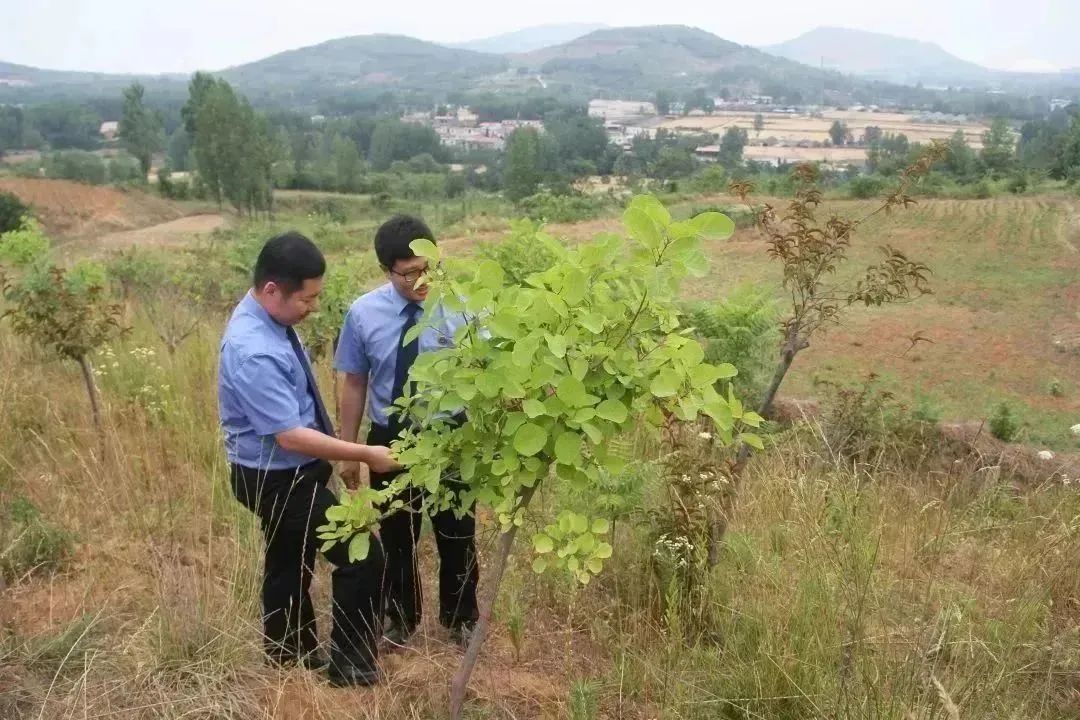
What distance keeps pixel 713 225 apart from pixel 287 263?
1.40 metres

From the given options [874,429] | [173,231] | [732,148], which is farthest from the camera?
[732,148]

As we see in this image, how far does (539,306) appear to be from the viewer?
1571mm

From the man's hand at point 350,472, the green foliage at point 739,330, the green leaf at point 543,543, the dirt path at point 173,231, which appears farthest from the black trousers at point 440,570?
the dirt path at point 173,231

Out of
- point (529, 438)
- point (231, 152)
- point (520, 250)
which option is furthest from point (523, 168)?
point (529, 438)

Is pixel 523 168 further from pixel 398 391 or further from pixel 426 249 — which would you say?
pixel 426 249

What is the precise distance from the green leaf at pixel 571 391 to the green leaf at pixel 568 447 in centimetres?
10

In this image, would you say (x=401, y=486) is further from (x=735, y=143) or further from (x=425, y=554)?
(x=735, y=143)

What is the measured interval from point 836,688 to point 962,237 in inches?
759

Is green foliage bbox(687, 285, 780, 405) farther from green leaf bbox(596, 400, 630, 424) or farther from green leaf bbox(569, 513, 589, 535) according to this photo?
green leaf bbox(596, 400, 630, 424)

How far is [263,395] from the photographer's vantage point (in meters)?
2.32

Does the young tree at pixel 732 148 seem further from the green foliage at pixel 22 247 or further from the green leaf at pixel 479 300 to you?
the green leaf at pixel 479 300

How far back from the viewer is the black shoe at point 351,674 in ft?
8.12

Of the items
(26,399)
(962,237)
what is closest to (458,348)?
(26,399)

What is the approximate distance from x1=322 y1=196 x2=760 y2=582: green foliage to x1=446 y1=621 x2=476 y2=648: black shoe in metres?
1.18
